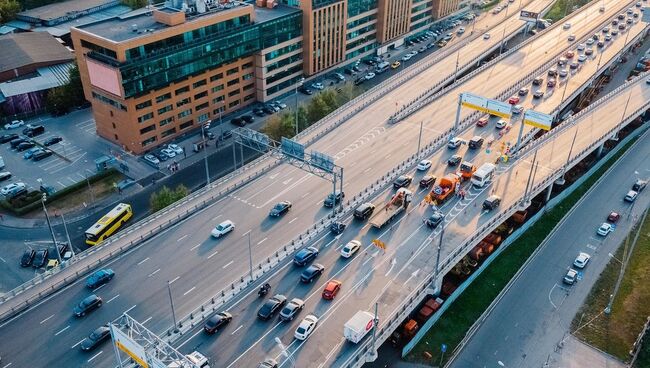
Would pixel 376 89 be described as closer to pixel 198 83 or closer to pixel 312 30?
pixel 312 30

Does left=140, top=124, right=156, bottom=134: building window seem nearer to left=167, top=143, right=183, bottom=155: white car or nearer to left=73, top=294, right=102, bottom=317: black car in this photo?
left=167, top=143, right=183, bottom=155: white car

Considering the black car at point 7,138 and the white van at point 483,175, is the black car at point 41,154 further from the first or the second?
the white van at point 483,175

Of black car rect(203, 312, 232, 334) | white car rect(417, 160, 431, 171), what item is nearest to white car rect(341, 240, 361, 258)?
Result: black car rect(203, 312, 232, 334)

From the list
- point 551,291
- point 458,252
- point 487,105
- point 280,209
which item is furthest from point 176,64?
point 551,291

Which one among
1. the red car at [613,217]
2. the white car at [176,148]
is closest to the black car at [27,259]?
the white car at [176,148]

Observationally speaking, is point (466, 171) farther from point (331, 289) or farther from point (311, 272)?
point (331, 289)

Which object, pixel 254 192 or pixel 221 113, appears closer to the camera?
pixel 254 192

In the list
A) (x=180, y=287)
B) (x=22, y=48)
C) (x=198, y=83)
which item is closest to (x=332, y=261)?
(x=180, y=287)
